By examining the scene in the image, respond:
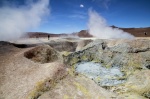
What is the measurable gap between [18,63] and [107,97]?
572cm

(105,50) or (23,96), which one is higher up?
(105,50)

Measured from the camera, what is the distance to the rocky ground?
287 inches

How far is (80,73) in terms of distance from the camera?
10062 mm

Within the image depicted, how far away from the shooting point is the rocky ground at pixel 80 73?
7.28 m

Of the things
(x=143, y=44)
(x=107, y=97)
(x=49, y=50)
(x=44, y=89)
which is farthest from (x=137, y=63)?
(x=44, y=89)

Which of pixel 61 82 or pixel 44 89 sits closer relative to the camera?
pixel 44 89

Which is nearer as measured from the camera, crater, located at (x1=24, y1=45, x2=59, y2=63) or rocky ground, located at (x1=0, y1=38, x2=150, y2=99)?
rocky ground, located at (x1=0, y1=38, x2=150, y2=99)

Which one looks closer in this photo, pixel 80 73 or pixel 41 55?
pixel 80 73

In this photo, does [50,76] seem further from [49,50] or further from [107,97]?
[49,50]

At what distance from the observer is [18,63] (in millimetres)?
9398

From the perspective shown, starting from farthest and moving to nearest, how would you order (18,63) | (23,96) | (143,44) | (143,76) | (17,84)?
(143,44) < (143,76) < (18,63) < (17,84) < (23,96)

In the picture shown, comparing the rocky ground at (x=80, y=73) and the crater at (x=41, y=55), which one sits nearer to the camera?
the rocky ground at (x=80, y=73)

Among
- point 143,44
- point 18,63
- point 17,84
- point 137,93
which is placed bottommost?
point 137,93

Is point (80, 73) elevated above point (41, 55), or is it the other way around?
point (41, 55)
